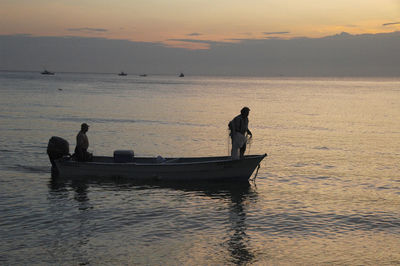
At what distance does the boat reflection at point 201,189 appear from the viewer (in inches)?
602

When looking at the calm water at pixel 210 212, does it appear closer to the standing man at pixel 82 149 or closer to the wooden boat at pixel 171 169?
the wooden boat at pixel 171 169

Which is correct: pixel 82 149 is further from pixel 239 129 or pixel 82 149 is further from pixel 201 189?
pixel 239 129

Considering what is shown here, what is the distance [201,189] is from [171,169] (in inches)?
65.6

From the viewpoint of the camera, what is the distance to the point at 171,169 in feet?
65.7

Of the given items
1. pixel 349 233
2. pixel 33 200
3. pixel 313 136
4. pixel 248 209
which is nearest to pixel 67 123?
pixel 313 136

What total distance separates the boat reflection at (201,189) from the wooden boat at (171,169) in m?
0.27

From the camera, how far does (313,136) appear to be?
122 feet

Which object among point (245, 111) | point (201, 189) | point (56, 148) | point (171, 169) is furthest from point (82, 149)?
point (245, 111)

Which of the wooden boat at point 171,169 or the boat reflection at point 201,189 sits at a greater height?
the wooden boat at point 171,169

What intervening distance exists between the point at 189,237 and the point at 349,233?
4.78 meters

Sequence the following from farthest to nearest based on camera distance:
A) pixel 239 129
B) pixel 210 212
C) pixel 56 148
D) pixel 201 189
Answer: pixel 56 148
pixel 201 189
pixel 239 129
pixel 210 212

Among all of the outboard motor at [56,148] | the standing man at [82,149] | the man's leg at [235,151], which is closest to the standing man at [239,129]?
the man's leg at [235,151]

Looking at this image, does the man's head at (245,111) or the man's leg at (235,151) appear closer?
the man's head at (245,111)

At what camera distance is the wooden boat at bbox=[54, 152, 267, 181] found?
19.9 m
